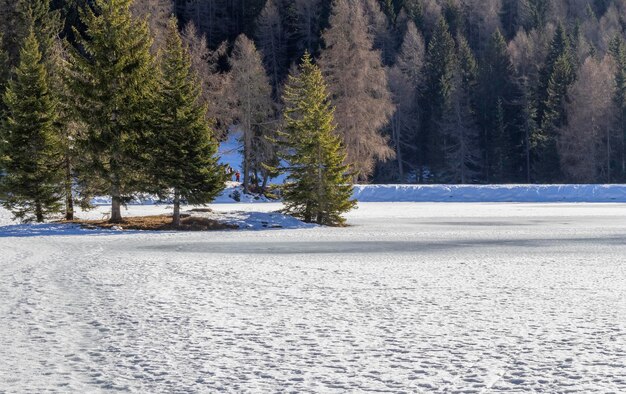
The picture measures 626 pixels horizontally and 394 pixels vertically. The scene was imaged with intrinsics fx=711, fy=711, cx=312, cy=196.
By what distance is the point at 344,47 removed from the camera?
5144 cm

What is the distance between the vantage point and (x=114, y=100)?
31156 millimetres

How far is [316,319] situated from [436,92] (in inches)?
2928

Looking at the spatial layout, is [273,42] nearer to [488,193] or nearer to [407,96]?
[407,96]

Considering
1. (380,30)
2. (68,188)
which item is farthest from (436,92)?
(68,188)

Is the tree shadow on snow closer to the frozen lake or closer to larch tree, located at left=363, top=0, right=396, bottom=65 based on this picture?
the frozen lake

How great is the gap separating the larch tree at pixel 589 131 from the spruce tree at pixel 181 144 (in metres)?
47.1

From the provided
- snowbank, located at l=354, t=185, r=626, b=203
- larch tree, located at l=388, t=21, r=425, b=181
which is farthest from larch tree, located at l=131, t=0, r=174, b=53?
larch tree, located at l=388, t=21, r=425, b=181

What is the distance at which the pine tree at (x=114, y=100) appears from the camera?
3105cm

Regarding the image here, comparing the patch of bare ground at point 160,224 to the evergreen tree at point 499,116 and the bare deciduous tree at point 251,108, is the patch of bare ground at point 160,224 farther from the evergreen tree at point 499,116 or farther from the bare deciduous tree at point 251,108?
the evergreen tree at point 499,116

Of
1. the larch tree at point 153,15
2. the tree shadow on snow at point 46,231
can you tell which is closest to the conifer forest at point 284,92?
the larch tree at point 153,15

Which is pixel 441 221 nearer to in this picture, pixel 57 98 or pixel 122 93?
pixel 122 93

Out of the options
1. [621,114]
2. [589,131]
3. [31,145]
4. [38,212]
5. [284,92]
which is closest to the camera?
[38,212]

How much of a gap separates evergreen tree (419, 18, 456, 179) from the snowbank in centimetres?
2355

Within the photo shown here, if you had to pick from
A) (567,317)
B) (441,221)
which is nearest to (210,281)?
A: (567,317)
